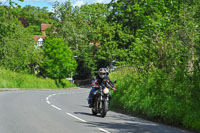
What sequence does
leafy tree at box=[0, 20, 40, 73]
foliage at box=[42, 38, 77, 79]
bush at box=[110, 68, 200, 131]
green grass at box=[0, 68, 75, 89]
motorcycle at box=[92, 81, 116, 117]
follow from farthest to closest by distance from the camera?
foliage at box=[42, 38, 77, 79]
leafy tree at box=[0, 20, 40, 73]
green grass at box=[0, 68, 75, 89]
motorcycle at box=[92, 81, 116, 117]
bush at box=[110, 68, 200, 131]

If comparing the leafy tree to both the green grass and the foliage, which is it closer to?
the foliage

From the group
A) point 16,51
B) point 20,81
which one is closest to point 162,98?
point 20,81

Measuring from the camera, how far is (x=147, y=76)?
16.4 metres

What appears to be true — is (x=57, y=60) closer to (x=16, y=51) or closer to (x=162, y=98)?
(x=16, y=51)

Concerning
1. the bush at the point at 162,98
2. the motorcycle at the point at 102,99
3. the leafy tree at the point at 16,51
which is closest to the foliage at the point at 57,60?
the leafy tree at the point at 16,51

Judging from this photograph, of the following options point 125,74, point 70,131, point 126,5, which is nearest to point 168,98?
point 70,131

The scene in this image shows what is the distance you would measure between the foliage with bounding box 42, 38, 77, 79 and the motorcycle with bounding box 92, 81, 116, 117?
1990 inches

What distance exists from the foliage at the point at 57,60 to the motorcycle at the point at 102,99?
166 feet

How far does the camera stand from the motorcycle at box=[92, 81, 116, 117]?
13.6 metres

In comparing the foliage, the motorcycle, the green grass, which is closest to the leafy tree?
the foliage

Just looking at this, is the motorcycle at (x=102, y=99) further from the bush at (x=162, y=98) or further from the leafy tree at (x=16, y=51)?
the leafy tree at (x=16, y=51)

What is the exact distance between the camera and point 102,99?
45.1ft

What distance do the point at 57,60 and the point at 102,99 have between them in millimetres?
52589

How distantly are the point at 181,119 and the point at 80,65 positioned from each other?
65.8 metres
